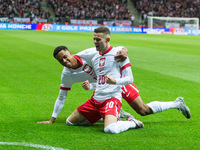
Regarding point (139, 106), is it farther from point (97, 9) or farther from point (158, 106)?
point (97, 9)

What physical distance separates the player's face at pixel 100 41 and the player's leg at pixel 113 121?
0.87 metres

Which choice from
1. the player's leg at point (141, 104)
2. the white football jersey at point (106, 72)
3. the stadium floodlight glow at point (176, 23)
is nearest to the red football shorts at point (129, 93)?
the player's leg at point (141, 104)

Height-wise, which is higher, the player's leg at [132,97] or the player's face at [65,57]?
the player's face at [65,57]

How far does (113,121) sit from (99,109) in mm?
406

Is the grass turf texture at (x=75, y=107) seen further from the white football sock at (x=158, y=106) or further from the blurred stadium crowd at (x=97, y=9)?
the blurred stadium crowd at (x=97, y=9)

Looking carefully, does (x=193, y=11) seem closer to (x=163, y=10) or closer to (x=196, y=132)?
(x=163, y=10)

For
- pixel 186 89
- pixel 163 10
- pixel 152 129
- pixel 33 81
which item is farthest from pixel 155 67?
pixel 163 10

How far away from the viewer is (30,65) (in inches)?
599

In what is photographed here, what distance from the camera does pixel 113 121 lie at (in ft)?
19.3

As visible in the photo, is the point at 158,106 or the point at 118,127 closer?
the point at 118,127

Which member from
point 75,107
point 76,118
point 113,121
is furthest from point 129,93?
point 75,107

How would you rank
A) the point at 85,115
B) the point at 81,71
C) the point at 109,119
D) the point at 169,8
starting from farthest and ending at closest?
the point at 169,8 < the point at 81,71 < the point at 85,115 < the point at 109,119

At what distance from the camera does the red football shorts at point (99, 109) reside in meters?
6.02

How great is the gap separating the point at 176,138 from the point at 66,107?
302 cm
